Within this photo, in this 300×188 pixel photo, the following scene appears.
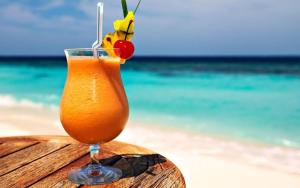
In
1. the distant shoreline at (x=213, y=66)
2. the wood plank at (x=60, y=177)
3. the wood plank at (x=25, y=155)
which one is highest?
the wood plank at (x=60, y=177)

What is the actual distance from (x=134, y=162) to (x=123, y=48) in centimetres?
39

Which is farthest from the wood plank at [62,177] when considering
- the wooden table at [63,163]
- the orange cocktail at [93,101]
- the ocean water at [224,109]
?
the ocean water at [224,109]

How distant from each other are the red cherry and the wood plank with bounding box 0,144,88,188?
0.41 m

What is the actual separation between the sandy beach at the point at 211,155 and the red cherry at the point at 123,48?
2081mm

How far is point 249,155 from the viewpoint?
4312 millimetres

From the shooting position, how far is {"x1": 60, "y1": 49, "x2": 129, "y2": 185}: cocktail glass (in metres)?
1.19

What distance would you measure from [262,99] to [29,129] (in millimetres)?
6324

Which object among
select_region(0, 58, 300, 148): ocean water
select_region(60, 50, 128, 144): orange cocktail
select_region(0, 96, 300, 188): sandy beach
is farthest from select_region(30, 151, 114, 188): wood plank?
select_region(0, 58, 300, 148): ocean water

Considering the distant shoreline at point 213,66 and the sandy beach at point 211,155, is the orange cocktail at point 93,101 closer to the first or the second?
the sandy beach at point 211,155

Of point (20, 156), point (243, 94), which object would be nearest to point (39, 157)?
point (20, 156)

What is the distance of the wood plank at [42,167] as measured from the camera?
1.15 m

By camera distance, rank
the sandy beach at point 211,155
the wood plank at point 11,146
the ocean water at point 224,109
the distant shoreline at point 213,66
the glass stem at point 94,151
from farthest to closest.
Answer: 1. the distant shoreline at point 213,66
2. the ocean water at point 224,109
3. the sandy beach at point 211,155
4. the wood plank at point 11,146
5. the glass stem at point 94,151

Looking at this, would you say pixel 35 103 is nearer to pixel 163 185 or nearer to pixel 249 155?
pixel 249 155

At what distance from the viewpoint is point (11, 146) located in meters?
1.52
